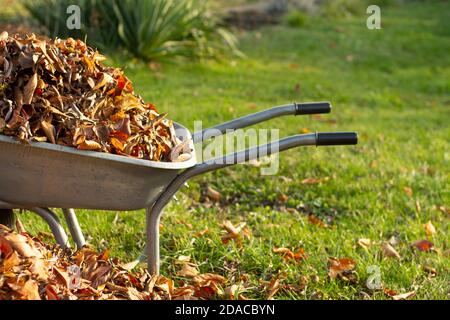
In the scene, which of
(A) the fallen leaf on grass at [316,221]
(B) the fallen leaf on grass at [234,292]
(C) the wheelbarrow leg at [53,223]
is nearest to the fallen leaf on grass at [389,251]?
(A) the fallen leaf on grass at [316,221]

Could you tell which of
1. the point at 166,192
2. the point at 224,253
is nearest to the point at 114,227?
the point at 224,253

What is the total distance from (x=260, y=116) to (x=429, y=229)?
1.42m

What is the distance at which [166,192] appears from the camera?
9.71ft

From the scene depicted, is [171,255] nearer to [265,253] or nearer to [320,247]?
[265,253]

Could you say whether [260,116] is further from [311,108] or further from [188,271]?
[188,271]

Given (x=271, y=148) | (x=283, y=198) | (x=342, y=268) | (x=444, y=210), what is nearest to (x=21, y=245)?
(x=271, y=148)

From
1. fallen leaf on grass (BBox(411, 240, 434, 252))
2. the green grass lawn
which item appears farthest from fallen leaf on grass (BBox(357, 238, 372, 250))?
fallen leaf on grass (BBox(411, 240, 434, 252))

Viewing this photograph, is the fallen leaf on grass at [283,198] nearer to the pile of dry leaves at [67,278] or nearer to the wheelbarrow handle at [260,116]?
the wheelbarrow handle at [260,116]

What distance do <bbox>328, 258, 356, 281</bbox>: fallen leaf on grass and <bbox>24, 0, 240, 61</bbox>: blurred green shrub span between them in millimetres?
4982

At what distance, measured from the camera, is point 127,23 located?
809 cm

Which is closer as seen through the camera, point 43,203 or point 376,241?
point 43,203

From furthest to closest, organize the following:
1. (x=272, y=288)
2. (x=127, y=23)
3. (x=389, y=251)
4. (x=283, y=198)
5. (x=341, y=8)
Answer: (x=341, y=8) → (x=127, y=23) → (x=283, y=198) → (x=389, y=251) → (x=272, y=288)

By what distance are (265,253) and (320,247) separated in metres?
0.33

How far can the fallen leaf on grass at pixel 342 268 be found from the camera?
348cm
